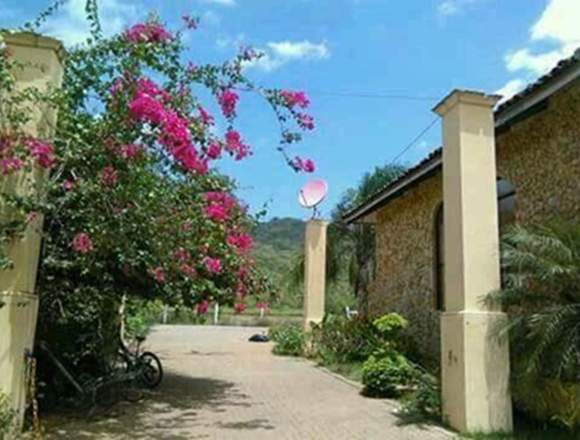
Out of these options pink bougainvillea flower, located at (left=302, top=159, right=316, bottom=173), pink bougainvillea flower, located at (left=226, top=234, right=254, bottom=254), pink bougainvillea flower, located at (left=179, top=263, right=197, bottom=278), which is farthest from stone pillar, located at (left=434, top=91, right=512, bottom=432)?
pink bougainvillea flower, located at (left=179, top=263, right=197, bottom=278)

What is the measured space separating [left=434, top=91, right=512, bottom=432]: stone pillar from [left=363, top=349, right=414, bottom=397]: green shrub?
7.64ft

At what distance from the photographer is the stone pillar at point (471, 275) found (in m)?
7.98

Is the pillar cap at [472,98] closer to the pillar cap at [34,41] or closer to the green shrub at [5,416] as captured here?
the pillar cap at [34,41]

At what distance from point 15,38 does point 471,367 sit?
24.0 ft

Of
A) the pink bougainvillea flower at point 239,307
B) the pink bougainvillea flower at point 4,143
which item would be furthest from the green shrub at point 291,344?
the pink bougainvillea flower at point 4,143

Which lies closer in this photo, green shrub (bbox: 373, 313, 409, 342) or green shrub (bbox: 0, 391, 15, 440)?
green shrub (bbox: 0, 391, 15, 440)

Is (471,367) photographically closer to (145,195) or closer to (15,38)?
(145,195)

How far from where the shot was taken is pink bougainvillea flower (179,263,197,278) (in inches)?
317

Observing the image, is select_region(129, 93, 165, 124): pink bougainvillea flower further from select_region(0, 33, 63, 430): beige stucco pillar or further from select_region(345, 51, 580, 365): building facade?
select_region(345, 51, 580, 365): building facade

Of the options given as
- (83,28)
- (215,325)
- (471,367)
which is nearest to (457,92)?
(471,367)

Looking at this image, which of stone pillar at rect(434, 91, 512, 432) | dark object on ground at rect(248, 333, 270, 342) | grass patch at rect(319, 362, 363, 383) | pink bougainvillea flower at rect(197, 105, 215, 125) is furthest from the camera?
dark object on ground at rect(248, 333, 270, 342)

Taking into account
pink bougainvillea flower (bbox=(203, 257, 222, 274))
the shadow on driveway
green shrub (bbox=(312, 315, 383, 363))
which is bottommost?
the shadow on driveway

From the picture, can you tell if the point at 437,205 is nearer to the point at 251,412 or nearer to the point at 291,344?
the point at 251,412

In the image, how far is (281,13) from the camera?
1001 centimetres
